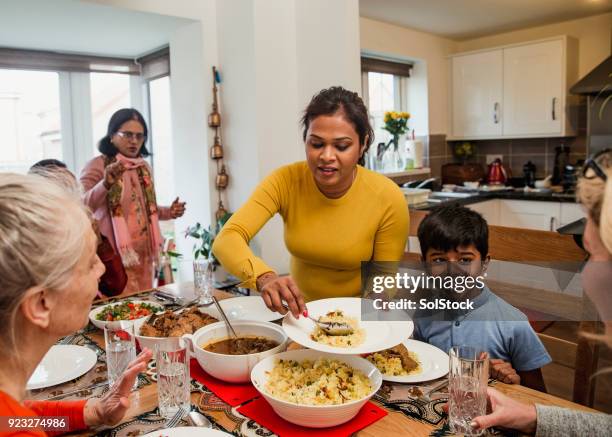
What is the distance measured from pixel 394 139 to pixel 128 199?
2428 millimetres

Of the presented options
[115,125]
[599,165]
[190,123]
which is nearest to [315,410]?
[599,165]

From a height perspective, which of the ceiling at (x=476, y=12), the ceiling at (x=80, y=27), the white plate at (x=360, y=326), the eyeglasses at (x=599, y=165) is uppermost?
the ceiling at (x=476, y=12)

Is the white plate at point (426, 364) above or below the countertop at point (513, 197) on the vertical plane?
below

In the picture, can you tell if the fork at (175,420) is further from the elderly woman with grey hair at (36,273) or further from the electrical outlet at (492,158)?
the electrical outlet at (492,158)

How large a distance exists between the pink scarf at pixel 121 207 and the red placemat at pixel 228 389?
1.62 metres

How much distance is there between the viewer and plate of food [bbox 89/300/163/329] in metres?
1.54

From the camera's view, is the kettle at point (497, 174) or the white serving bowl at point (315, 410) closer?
the white serving bowl at point (315, 410)

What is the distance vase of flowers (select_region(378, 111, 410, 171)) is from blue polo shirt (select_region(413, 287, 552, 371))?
2.91 meters

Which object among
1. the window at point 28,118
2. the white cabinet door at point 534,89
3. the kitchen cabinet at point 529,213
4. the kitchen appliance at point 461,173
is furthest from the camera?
the kitchen appliance at point 461,173

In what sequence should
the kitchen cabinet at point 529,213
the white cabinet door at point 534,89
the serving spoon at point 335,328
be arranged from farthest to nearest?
1. the white cabinet door at point 534,89
2. the kitchen cabinet at point 529,213
3. the serving spoon at point 335,328

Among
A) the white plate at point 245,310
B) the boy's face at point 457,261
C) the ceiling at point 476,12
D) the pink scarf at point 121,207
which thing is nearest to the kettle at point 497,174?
the ceiling at point 476,12

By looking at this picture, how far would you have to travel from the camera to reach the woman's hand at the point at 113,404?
97cm

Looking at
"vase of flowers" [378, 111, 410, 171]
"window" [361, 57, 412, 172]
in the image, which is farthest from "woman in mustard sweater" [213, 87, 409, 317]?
"window" [361, 57, 412, 172]

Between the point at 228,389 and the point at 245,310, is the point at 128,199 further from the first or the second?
the point at 228,389
